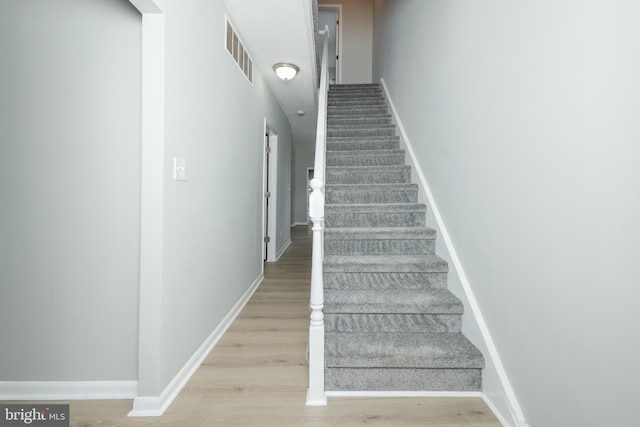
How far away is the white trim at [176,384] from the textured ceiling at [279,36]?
2281mm

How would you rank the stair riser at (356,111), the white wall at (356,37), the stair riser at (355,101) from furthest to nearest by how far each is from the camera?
the white wall at (356,37) < the stair riser at (355,101) < the stair riser at (356,111)

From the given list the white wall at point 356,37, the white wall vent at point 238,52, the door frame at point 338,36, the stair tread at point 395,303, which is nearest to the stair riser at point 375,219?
the stair tread at point 395,303

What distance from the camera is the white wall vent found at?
7.22 feet

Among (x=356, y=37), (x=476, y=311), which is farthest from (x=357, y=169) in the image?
(x=356, y=37)

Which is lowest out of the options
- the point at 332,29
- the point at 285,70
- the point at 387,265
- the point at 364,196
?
the point at 387,265

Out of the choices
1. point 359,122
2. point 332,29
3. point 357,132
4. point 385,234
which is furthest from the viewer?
point 332,29

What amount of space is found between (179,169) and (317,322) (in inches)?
40.7

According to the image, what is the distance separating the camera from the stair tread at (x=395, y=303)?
1683 mm

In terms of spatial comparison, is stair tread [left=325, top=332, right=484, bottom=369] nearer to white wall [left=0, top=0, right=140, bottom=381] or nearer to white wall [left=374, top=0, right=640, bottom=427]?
white wall [left=374, top=0, right=640, bottom=427]

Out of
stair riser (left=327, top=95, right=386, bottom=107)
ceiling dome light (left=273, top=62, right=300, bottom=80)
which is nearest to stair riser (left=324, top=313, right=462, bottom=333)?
ceiling dome light (left=273, top=62, right=300, bottom=80)

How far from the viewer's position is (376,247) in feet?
7.06

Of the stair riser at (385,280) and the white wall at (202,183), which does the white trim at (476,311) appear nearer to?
the stair riser at (385,280)

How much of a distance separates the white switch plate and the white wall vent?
3.77ft

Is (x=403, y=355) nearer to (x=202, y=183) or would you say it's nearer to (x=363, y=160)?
(x=202, y=183)
